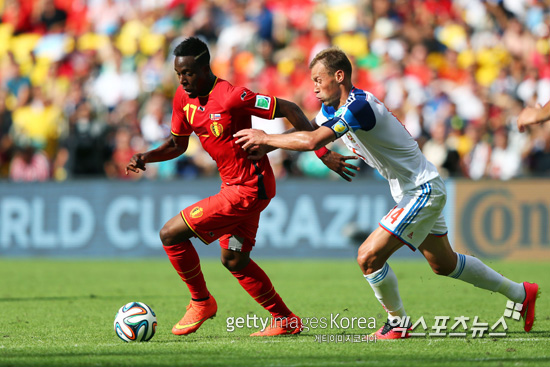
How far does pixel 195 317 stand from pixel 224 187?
1178 millimetres

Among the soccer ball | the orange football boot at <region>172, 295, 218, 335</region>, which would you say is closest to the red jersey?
the orange football boot at <region>172, 295, 218, 335</region>

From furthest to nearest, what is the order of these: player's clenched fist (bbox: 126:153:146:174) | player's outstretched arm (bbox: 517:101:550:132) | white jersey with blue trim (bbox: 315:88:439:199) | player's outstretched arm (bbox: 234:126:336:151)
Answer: player's clenched fist (bbox: 126:153:146:174) → white jersey with blue trim (bbox: 315:88:439:199) → player's outstretched arm (bbox: 234:126:336:151) → player's outstretched arm (bbox: 517:101:550:132)

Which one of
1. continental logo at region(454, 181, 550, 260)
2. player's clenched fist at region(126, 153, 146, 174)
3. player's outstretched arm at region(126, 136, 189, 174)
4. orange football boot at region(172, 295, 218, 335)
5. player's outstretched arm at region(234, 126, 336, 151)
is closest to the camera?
player's outstretched arm at region(234, 126, 336, 151)

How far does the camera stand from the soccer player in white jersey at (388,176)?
6737 mm

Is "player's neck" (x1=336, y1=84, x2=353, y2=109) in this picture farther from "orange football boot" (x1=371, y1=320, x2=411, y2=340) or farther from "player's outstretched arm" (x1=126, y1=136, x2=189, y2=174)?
"orange football boot" (x1=371, y1=320, x2=411, y2=340)

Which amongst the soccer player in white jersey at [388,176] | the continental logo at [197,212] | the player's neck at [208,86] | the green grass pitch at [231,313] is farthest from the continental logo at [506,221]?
the player's neck at [208,86]

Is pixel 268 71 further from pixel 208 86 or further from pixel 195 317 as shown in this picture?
pixel 195 317

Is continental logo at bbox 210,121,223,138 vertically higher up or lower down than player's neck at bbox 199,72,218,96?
lower down

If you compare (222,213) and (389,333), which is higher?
(222,213)

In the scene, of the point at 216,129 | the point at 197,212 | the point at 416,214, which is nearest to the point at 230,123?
the point at 216,129

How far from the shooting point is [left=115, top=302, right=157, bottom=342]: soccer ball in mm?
6883

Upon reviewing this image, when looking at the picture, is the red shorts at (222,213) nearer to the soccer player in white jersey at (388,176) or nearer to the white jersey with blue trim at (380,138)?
the soccer player in white jersey at (388,176)

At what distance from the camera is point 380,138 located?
6852mm

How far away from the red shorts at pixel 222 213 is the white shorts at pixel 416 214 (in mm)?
1173
